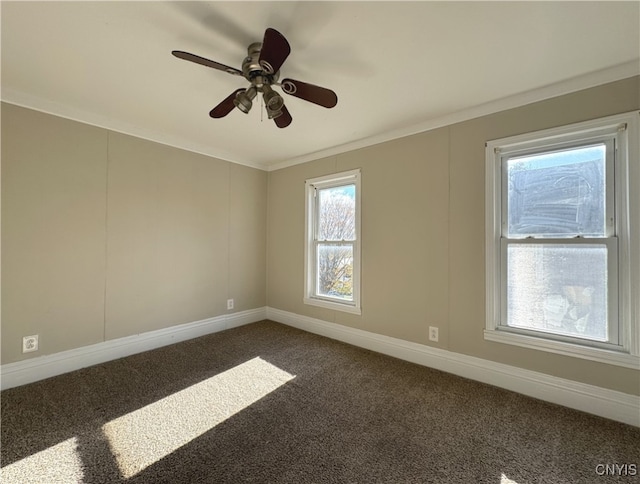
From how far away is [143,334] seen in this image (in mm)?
2896

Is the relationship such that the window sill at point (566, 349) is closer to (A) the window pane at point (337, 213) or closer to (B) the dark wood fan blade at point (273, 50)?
(A) the window pane at point (337, 213)

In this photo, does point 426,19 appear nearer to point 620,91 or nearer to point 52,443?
point 620,91

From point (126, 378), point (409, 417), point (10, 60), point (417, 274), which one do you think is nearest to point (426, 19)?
point (417, 274)

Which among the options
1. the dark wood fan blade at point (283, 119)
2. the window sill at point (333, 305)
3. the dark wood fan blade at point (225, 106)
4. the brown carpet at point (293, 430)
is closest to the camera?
the brown carpet at point (293, 430)

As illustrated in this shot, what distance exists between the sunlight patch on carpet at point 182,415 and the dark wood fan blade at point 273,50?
216cm

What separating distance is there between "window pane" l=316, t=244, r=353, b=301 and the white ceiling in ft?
5.09

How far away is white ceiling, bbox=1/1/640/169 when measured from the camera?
4.67 ft

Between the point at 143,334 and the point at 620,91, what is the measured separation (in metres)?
4.51

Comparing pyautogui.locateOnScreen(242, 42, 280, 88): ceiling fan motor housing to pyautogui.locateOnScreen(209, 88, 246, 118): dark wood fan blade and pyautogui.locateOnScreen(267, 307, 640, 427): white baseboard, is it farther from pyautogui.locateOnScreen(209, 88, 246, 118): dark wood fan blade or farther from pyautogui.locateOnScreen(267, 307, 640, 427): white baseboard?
pyautogui.locateOnScreen(267, 307, 640, 427): white baseboard

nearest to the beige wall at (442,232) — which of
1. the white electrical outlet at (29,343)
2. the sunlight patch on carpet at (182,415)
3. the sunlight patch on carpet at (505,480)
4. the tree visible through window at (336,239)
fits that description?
the tree visible through window at (336,239)

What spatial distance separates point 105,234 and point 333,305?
251 cm

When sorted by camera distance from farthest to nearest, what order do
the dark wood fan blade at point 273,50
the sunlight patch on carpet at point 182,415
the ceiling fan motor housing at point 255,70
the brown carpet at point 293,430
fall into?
1. the ceiling fan motor housing at point 255,70
2. the sunlight patch on carpet at point 182,415
3. the brown carpet at point 293,430
4. the dark wood fan blade at point 273,50

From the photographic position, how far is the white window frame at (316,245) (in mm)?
3182

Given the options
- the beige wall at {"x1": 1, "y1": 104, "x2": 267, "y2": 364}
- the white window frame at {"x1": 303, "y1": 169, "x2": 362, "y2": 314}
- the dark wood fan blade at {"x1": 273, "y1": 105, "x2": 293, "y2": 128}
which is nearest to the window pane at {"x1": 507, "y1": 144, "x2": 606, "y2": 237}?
the white window frame at {"x1": 303, "y1": 169, "x2": 362, "y2": 314}
